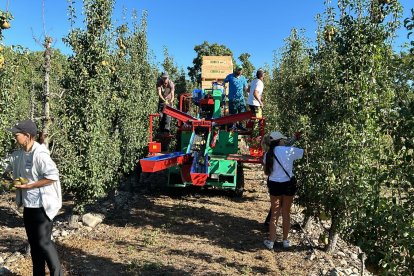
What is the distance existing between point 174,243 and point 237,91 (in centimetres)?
471

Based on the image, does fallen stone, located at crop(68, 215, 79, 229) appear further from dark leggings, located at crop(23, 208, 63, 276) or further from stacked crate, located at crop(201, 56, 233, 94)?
stacked crate, located at crop(201, 56, 233, 94)

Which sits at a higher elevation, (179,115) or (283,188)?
(179,115)

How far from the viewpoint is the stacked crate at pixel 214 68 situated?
16.8 meters

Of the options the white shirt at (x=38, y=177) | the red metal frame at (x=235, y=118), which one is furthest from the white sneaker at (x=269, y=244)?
the white shirt at (x=38, y=177)

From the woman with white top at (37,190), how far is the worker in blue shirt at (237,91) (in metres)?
6.41

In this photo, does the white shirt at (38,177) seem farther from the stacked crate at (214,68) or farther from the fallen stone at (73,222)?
the stacked crate at (214,68)

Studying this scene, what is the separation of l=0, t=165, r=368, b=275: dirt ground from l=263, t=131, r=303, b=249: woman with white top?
0.65 meters

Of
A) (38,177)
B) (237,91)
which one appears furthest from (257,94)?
(38,177)

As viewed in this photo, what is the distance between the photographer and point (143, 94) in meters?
13.5

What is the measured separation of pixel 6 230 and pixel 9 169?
3621 mm

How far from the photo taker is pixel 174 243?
6480 mm

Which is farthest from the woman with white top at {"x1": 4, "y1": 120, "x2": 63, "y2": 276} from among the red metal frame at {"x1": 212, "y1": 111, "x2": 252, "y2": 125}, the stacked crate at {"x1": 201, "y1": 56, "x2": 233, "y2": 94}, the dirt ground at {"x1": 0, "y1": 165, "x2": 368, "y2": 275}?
the stacked crate at {"x1": 201, "y1": 56, "x2": 233, "y2": 94}

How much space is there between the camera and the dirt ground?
17.6ft

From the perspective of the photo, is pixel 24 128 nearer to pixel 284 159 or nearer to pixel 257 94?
pixel 284 159
